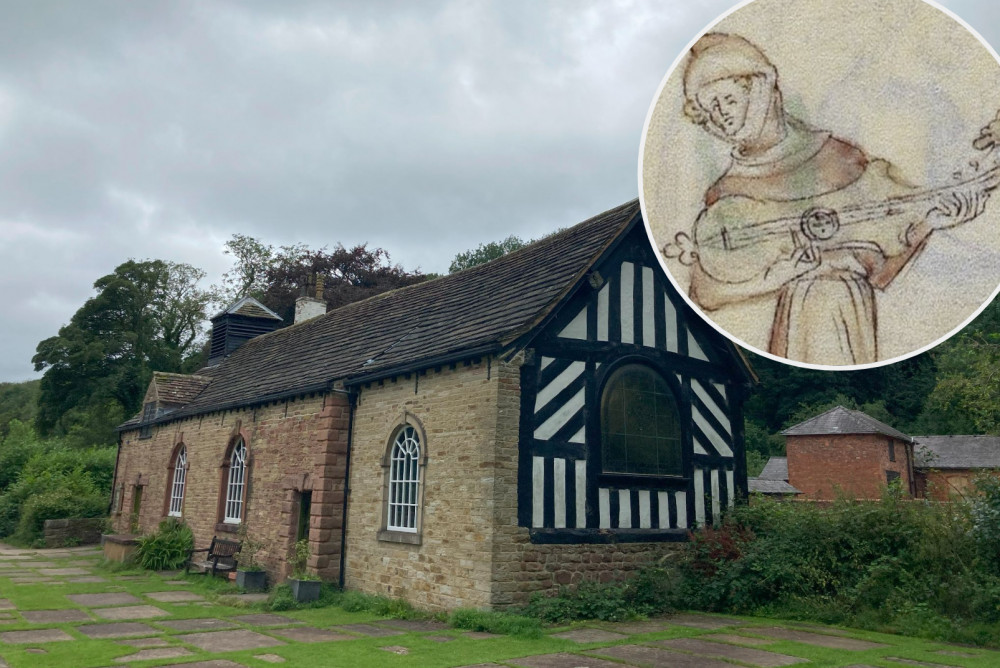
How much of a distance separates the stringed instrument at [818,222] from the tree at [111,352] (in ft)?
128

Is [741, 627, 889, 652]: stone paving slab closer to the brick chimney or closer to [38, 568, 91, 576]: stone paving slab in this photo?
[38, 568, 91, 576]: stone paving slab

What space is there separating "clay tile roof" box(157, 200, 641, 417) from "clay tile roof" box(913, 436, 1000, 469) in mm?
24675

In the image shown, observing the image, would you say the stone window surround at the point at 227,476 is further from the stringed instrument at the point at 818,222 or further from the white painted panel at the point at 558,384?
the stringed instrument at the point at 818,222

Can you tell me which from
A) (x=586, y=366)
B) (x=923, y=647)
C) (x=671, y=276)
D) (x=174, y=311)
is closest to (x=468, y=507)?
(x=586, y=366)

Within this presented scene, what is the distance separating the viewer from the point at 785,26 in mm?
2920

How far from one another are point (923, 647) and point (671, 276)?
6.89 m

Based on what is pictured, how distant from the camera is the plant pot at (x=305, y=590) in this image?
11.1 meters

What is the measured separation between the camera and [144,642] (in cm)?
805

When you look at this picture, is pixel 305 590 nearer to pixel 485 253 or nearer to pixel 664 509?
pixel 664 509

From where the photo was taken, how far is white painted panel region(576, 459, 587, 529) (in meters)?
10.2

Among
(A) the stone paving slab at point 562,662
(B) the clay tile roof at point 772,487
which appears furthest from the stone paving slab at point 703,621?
(B) the clay tile roof at point 772,487

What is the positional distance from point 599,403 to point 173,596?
7.81 m

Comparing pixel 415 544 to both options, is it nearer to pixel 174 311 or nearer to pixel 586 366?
pixel 586 366

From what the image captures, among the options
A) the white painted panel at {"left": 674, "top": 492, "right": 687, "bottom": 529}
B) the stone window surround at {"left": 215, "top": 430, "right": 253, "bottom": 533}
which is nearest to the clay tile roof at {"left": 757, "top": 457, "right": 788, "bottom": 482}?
the white painted panel at {"left": 674, "top": 492, "right": 687, "bottom": 529}
